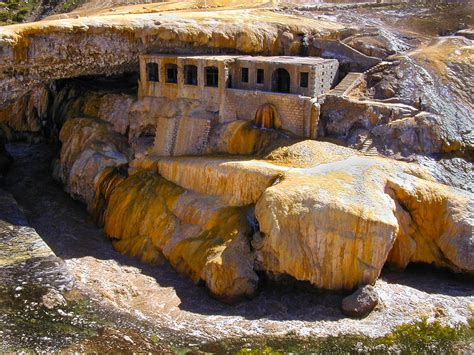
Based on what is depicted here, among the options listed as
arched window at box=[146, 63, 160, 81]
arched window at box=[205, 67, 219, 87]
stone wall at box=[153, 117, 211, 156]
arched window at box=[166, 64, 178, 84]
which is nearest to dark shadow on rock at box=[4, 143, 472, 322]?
stone wall at box=[153, 117, 211, 156]

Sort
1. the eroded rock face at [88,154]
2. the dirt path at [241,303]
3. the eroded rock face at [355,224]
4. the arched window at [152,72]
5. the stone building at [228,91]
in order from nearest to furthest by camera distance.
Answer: the dirt path at [241,303]
the eroded rock face at [355,224]
the stone building at [228,91]
the eroded rock face at [88,154]
the arched window at [152,72]

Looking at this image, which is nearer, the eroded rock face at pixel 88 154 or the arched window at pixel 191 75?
the eroded rock face at pixel 88 154

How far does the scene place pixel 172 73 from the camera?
1633 inches

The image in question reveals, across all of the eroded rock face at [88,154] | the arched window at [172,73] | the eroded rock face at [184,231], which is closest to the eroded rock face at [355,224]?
the eroded rock face at [184,231]

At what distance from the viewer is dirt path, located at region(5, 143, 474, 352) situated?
2681cm

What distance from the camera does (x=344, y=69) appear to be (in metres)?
43.5

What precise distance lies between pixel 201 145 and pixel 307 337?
16.6 meters

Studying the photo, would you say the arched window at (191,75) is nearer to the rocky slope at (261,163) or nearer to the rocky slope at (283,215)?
the rocky slope at (261,163)

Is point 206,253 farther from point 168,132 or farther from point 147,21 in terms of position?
point 147,21

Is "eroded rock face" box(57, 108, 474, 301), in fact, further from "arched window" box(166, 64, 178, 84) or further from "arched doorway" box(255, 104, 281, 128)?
"arched window" box(166, 64, 178, 84)

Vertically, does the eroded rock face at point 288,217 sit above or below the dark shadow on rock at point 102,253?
above

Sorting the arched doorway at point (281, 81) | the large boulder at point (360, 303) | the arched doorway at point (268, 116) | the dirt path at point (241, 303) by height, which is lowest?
the dirt path at point (241, 303)

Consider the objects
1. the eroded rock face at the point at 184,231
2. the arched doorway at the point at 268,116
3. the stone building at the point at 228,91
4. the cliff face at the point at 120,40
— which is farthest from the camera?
the arched doorway at the point at 268,116

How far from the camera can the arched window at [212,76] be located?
3969cm
